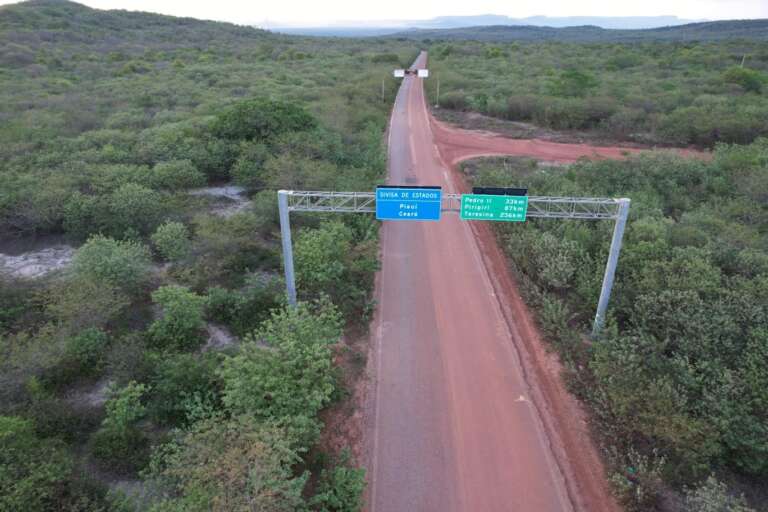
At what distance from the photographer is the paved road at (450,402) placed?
477 inches

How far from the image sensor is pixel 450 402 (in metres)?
14.8

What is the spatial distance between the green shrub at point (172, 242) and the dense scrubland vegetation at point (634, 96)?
4027 centimetres

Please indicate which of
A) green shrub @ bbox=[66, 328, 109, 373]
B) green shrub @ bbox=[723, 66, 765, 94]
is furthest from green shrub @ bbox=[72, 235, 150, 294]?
green shrub @ bbox=[723, 66, 765, 94]

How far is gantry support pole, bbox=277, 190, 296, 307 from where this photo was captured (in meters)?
15.9

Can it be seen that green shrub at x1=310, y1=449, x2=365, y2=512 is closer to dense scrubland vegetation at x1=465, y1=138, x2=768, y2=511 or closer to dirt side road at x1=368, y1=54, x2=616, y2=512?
dirt side road at x1=368, y1=54, x2=616, y2=512

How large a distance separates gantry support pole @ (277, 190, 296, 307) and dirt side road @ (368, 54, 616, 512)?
3.58 meters

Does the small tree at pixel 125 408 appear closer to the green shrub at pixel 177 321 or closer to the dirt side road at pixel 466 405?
the green shrub at pixel 177 321

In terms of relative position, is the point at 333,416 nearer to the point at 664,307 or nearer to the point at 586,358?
the point at 586,358

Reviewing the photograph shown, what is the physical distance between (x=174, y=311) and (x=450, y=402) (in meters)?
10.3

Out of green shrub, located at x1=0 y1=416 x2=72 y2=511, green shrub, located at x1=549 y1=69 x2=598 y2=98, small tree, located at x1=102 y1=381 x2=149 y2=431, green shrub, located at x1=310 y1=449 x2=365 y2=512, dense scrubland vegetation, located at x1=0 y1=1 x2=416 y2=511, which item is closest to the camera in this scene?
green shrub, located at x1=0 y1=416 x2=72 y2=511

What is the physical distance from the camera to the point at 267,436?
10.8 metres

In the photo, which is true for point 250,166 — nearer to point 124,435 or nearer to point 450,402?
point 124,435

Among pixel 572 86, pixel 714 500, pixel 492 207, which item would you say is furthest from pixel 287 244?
pixel 572 86

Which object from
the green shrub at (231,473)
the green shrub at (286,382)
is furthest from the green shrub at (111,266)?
the green shrub at (231,473)
